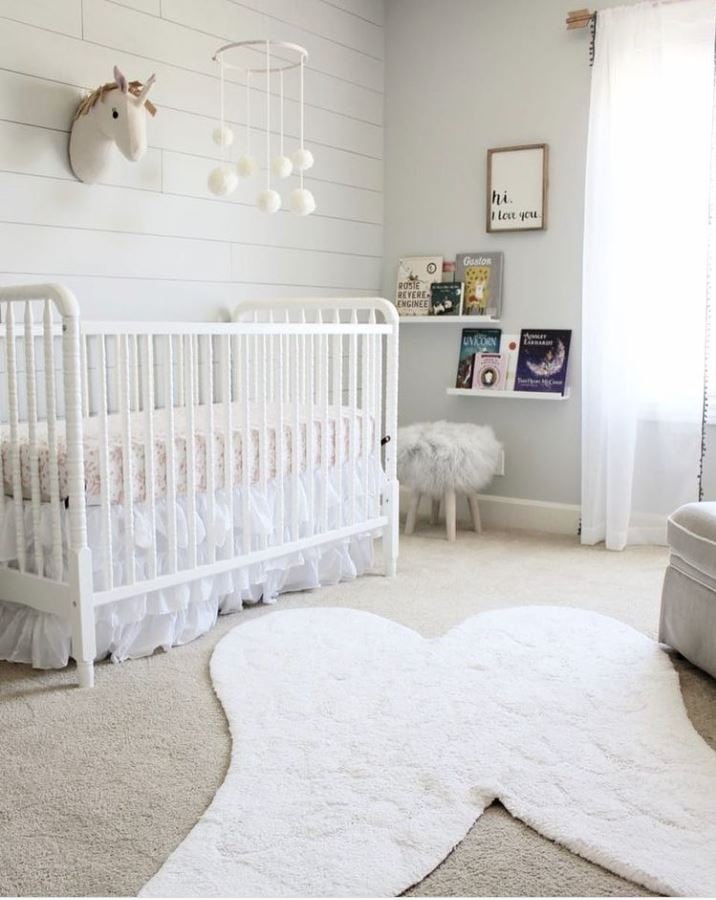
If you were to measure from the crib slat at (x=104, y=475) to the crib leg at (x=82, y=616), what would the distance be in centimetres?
6

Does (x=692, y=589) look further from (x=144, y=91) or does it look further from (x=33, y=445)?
(x=144, y=91)

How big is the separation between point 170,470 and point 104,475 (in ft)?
0.64

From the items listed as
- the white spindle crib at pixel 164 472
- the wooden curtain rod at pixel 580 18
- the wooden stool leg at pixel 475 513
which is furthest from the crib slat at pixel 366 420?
the wooden curtain rod at pixel 580 18

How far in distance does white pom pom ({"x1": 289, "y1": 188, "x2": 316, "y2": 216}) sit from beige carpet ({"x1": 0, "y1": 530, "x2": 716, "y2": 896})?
1348 millimetres

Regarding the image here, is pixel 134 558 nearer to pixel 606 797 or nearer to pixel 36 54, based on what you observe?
pixel 606 797

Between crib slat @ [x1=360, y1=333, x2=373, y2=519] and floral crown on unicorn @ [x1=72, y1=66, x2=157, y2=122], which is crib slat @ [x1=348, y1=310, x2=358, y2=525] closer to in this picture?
crib slat @ [x1=360, y1=333, x2=373, y2=519]

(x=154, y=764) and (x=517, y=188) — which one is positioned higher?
(x=517, y=188)

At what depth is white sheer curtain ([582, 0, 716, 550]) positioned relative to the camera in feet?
11.1

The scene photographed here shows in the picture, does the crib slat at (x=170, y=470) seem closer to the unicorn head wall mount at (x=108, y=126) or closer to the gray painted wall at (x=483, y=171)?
the unicorn head wall mount at (x=108, y=126)

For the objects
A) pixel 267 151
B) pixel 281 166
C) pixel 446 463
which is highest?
pixel 267 151

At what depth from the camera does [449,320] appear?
3.93 metres

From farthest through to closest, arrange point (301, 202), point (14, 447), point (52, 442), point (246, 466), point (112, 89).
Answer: point (301, 202) < point (112, 89) < point (246, 466) < point (14, 447) < point (52, 442)

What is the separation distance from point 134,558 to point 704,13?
2.66 meters

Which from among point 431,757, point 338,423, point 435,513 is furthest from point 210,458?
point 435,513
